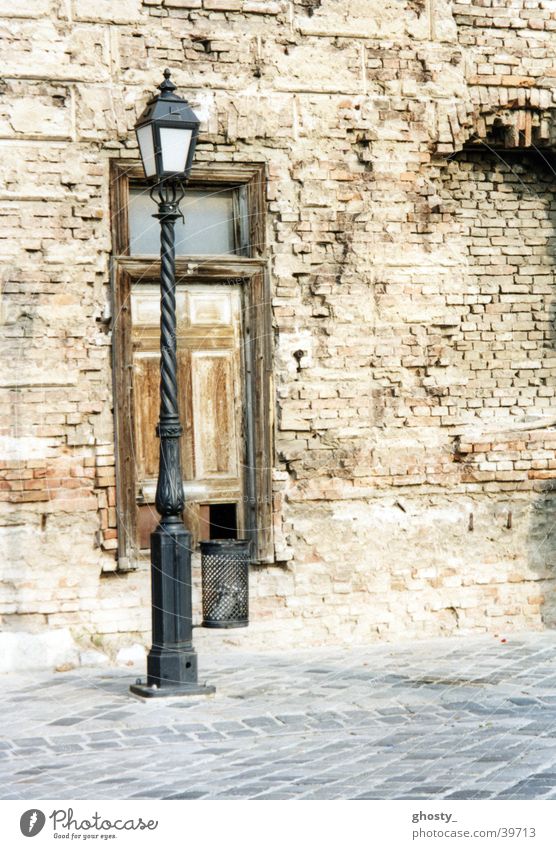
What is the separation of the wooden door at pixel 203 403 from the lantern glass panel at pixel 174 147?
5.56ft

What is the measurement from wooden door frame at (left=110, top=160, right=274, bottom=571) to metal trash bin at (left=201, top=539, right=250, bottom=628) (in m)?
0.63

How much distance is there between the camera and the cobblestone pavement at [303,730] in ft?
20.1

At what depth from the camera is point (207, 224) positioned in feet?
32.7

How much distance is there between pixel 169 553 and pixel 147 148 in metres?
2.52

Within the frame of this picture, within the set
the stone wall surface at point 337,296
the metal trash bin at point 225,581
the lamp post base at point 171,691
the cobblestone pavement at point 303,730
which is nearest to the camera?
Result: the cobblestone pavement at point 303,730

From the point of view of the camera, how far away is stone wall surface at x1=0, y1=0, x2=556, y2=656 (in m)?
9.31

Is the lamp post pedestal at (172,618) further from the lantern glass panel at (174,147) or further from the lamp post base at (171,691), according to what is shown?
the lantern glass panel at (174,147)

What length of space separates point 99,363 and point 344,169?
2443 mm

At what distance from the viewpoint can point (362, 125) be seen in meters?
10.2

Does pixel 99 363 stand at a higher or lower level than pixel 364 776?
higher

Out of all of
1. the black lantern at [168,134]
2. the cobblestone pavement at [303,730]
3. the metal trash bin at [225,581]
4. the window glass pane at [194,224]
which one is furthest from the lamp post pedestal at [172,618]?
the window glass pane at [194,224]

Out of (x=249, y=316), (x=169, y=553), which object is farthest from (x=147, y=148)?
(x=169, y=553)
